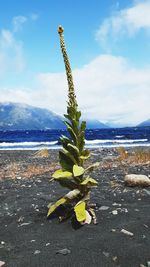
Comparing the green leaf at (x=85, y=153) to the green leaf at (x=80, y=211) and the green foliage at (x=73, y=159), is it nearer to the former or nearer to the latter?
the green foliage at (x=73, y=159)

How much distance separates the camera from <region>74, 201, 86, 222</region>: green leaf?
7924mm

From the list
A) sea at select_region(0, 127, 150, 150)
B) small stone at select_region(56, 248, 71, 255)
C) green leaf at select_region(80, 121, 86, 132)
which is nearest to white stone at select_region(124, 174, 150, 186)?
green leaf at select_region(80, 121, 86, 132)

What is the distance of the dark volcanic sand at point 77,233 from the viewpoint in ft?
21.7

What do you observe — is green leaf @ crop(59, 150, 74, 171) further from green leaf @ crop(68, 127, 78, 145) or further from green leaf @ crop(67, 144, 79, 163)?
green leaf @ crop(68, 127, 78, 145)

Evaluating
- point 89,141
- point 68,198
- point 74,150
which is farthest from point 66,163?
point 89,141

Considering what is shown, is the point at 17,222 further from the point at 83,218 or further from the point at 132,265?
the point at 132,265

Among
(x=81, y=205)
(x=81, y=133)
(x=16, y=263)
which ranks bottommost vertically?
(x=16, y=263)

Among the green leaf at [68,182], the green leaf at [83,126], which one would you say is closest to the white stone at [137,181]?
the green leaf at [68,182]

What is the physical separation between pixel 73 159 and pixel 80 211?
1.15 meters

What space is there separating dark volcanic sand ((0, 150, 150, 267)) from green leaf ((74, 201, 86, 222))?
0.71 ft

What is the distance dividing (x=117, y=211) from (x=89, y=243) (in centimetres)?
181

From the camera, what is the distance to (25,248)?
734 cm

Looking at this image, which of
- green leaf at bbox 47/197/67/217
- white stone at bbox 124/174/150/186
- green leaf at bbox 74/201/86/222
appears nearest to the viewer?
green leaf at bbox 74/201/86/222

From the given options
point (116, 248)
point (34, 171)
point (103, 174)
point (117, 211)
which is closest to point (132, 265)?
point (116, 248)
